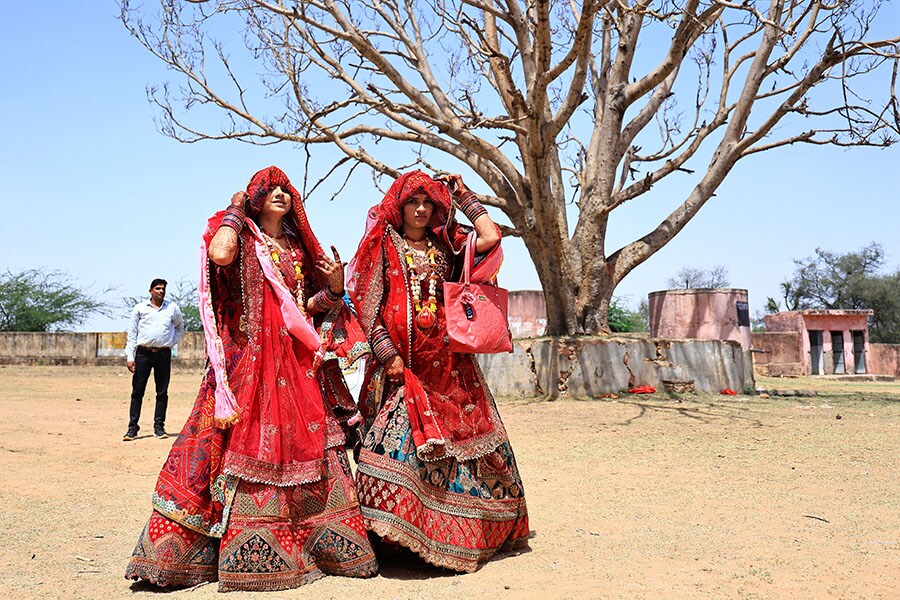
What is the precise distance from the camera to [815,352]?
26.2 meters

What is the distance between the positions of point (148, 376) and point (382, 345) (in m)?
5.30

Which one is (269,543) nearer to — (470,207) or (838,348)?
(470,207)

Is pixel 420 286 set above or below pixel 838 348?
above

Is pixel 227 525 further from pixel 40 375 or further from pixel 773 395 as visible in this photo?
pixel 40 375

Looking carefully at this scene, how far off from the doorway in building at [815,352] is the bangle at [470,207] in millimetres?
24736

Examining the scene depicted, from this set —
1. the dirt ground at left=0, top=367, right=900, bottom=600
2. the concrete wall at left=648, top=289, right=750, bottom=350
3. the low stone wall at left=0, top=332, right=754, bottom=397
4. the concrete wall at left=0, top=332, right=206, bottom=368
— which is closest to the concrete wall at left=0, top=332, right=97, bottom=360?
the concrete wall at left=0, top=332, right=206, bottom=368

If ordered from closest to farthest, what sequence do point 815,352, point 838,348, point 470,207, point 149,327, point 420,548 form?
point 420,548 < point 470,207 < point 149,327 < point 815,352 < point 838,348

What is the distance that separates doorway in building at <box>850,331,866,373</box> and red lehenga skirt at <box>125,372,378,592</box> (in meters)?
26.9

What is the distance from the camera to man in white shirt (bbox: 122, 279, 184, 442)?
8.23 metres

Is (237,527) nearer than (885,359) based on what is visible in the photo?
Yes

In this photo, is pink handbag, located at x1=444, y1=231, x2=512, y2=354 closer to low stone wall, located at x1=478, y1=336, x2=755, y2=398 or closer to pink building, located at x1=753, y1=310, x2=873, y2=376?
low stone wall, located at x1=478, y1=336, x2=755, y2=398

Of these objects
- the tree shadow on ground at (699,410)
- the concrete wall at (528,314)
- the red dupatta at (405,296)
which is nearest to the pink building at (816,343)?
the concrete wall at (528,314)

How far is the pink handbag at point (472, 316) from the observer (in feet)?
12.6

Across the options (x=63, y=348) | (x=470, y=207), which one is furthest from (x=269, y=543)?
(x=63, y=348)
